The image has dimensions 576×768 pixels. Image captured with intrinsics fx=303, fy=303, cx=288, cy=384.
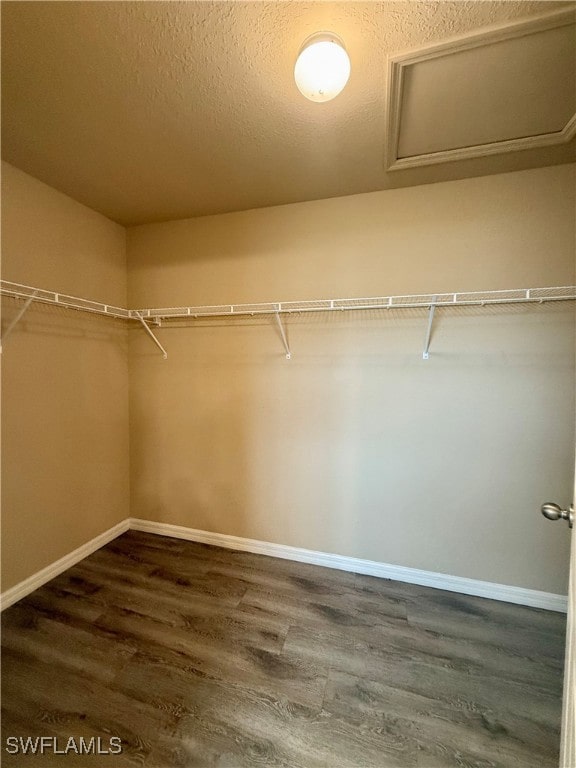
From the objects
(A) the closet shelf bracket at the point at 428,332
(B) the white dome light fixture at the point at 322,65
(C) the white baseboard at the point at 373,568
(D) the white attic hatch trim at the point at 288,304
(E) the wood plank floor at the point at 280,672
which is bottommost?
(E) the wood plank floor at the point at 280,672

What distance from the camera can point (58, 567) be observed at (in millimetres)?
1991

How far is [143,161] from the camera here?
5.48 ft

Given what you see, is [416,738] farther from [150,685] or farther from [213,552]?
[213,552]

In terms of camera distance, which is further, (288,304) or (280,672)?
(288,304)

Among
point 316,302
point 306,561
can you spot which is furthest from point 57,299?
point 306,561

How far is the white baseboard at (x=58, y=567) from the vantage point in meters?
1.73

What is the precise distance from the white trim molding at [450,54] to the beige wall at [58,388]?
6.63 feet

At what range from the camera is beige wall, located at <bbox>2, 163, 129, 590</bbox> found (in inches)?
67.8

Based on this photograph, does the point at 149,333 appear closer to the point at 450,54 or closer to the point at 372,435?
the point at 372,435

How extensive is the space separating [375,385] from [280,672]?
1556 millimetres

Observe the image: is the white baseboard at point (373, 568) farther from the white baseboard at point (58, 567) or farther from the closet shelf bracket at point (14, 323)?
the closet shelf bracket at point (14, 323)

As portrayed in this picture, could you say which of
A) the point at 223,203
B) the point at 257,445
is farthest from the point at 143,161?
the point at 257,445

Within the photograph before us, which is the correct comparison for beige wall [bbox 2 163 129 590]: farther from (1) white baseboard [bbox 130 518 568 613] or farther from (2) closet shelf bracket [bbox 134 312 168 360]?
(1) white baseboard [bbox 130 518 568 613]

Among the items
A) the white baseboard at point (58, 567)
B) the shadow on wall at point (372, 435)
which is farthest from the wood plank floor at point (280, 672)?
the shadow on wall at point (372, 435)
